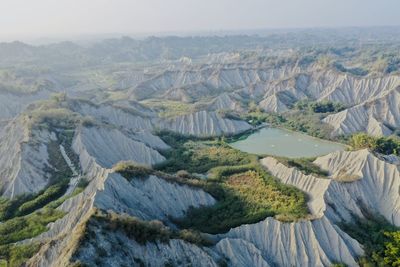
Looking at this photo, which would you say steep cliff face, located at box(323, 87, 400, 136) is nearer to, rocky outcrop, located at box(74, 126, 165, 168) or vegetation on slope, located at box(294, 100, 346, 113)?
vegetation on slope, located at box(294, 100, 346, 113)

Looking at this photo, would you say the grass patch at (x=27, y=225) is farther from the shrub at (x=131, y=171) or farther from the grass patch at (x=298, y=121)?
the grass patch at (x=298, y=121)

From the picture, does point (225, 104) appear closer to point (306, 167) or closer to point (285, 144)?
point (285, 144)

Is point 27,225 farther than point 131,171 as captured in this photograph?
No

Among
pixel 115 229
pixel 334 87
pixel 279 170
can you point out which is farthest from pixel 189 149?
pixel 334 87

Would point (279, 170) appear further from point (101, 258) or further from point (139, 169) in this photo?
point (101, 258)

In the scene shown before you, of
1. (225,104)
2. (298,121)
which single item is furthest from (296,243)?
(225,104)
